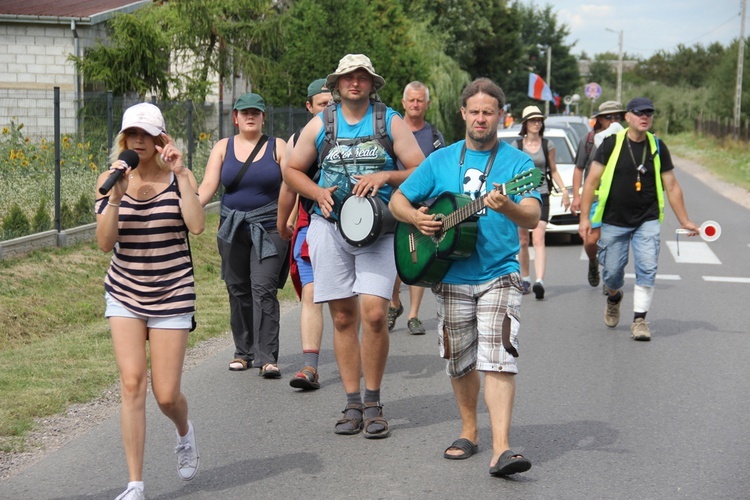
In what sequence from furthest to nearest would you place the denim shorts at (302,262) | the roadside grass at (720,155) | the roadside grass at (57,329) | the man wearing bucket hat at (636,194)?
the roadside grass at (720,155) < the man wearing bucket hat at (636,194) < the denim shorts at (302,262) < the roadside grass at (57,329)

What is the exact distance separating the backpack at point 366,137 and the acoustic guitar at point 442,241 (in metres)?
0.61

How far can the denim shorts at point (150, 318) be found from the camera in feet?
16.9

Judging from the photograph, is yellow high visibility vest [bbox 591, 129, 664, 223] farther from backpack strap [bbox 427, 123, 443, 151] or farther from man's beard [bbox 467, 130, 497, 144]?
man's beard [bbox 467, 130, 497, 144]

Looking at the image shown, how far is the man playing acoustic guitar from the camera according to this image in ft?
18.6

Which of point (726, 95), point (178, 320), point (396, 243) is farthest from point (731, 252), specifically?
point (726, 95)

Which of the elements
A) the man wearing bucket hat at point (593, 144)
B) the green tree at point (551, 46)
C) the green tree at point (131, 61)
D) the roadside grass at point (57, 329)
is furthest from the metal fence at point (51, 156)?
the green tree at point (551, 46)

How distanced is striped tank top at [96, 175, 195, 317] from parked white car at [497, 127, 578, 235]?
11.3 meters

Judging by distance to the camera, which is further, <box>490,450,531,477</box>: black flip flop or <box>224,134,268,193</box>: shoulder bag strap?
<box>224,134,268,193</box>: shoulder bag strap

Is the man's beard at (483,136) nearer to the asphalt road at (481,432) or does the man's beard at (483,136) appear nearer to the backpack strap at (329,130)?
the backpack strap at (329,130)

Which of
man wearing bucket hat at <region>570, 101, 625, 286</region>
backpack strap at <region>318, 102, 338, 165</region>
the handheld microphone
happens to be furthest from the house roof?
the handheld microphone

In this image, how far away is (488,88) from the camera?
18.9 ft

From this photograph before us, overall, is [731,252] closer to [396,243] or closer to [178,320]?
[396,243]

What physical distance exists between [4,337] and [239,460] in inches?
166

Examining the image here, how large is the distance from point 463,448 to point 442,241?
1101 millimetres
